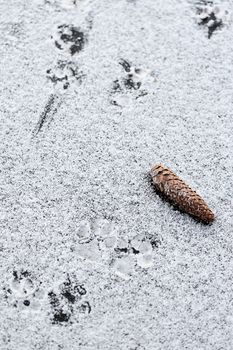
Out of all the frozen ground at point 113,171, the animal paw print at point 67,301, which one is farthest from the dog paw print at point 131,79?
the animal paw print at point 67,301

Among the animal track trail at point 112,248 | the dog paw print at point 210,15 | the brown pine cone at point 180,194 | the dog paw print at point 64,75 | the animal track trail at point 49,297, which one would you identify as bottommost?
the animal track trail at point 49,297

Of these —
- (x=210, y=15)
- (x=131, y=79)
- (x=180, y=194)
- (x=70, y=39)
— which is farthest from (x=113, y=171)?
(x=210, y=15)

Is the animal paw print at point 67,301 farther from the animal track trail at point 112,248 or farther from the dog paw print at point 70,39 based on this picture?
the dog paw print at point 70,39

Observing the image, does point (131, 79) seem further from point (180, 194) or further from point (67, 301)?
point (67, 301)

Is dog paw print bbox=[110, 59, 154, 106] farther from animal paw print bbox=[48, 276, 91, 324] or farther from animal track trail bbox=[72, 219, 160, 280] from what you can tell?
animal paw print bbox=[48, 276, 91, 324]

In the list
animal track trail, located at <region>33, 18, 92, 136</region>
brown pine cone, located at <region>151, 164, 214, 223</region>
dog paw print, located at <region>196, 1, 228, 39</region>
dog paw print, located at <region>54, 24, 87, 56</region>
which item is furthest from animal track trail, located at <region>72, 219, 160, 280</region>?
dog paw print, located at <region>196, 1, 228, 39</region>

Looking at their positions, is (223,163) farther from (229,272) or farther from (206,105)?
(229,272)

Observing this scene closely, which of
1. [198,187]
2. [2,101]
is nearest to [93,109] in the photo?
[2,101]
